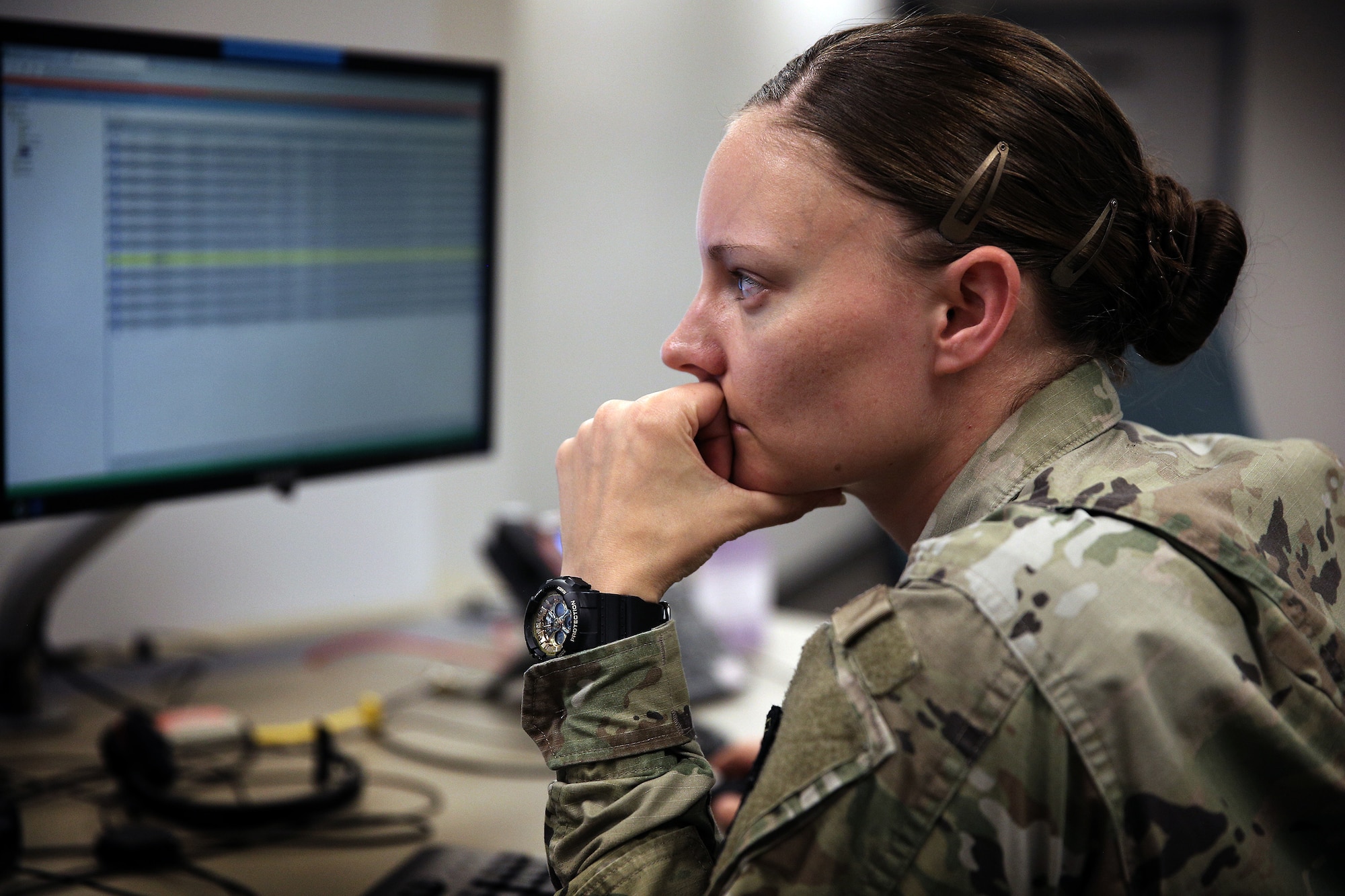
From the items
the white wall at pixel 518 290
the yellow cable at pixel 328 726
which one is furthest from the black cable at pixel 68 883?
the white wall at pixel 518 290

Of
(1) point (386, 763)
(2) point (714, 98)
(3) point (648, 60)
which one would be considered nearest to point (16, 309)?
(1) point (386, 763)

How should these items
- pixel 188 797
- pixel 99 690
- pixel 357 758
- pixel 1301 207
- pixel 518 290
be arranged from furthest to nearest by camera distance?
pixel 1301 207 → pixel 518 290 → pixel 99 690 → pixel 357 758 → pixel 188 797

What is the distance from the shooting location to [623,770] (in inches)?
30.0

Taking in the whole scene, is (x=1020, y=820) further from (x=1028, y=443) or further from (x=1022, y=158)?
(x=1022, y=158)

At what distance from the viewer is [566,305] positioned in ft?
6.14

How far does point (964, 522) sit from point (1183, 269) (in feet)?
0.80

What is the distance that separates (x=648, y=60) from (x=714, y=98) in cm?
21

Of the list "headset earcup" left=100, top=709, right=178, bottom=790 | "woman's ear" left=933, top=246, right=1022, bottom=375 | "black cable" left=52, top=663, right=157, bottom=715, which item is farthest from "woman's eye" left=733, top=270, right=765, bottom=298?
"black cable" left=52, top=663, right=157, bottom=715

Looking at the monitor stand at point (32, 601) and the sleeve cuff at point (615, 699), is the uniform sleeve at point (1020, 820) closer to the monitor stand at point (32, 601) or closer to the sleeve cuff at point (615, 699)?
the sleeve cuff at point (615, 699)

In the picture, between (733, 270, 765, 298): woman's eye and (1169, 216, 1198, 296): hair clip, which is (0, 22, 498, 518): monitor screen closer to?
(733, 270, 765, 298): woman's eye

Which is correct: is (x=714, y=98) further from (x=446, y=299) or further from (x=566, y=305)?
(x=446, y=299)

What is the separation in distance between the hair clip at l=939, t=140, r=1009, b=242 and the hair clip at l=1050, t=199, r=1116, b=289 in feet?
0.23

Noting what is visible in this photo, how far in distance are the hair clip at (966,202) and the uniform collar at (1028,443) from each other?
0.42 ft

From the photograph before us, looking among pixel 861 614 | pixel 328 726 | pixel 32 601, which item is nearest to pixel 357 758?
pixel 328 726
